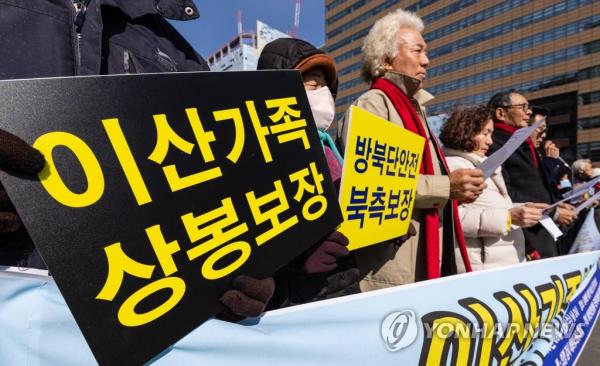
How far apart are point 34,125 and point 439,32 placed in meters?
54.9

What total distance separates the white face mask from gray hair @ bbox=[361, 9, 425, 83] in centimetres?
53

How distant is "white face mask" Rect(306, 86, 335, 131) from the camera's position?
1458 millimetres

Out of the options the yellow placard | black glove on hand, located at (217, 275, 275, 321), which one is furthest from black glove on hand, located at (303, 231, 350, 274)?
black glove on hand, located at (217, 275, 275, 321)

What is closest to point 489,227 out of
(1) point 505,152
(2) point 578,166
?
(1) point 505,152

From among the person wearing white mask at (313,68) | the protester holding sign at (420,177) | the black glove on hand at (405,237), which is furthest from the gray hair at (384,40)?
the black glove on hand at (405,237)

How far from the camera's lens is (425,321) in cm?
105

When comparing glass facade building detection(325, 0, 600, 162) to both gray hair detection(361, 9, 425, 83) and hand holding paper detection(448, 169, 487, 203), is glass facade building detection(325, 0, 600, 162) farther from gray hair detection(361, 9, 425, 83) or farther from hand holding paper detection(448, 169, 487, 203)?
hand holding paper detection(448, 169, 487, 203)

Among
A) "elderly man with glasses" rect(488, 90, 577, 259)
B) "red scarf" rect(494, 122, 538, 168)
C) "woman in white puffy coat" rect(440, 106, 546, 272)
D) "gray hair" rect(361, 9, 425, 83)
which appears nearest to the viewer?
"gray hair" rect(361, 9, 425, 83)

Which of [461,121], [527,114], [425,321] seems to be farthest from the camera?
[527,114]

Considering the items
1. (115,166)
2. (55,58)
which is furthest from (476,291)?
(55,58)

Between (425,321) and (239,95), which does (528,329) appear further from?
(239,95)

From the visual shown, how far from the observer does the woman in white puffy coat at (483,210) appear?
1.94m

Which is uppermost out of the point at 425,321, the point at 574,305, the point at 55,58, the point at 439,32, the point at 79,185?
the point at 439,32

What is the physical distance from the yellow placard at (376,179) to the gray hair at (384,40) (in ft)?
1.97
